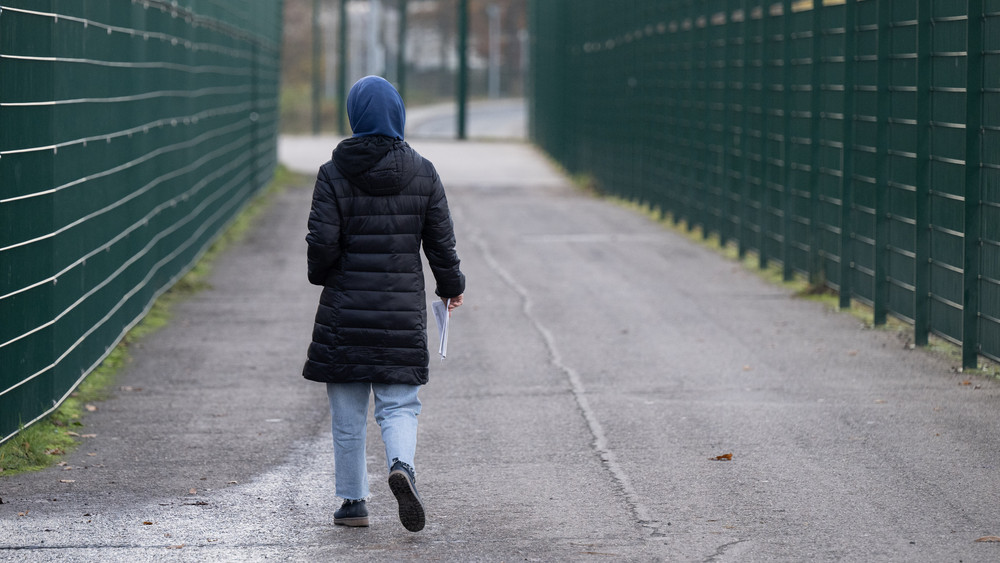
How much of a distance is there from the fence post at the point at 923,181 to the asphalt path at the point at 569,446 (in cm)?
36

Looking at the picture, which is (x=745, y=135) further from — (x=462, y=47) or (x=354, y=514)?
(x=462, y=47)

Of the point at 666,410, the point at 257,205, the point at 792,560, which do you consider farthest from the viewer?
the point at 257,205

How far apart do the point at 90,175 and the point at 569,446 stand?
3475 millimetres

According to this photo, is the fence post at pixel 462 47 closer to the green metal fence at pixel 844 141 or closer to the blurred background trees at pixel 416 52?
the blurred background trees at pixel 416 52

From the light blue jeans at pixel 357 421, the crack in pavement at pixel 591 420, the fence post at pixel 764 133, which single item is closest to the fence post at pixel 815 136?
the fence post at pixel 764 133

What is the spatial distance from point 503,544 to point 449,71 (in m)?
83.7

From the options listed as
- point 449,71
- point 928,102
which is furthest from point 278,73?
point 449,71

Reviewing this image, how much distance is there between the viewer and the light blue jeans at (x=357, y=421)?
224 inches

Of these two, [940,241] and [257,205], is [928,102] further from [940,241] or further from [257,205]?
[257,205]

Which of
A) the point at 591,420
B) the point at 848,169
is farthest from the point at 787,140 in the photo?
the point at 591,420

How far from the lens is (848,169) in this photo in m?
11.7

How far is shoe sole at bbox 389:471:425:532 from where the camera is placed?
17.6 ft

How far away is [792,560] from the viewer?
5.21 meters

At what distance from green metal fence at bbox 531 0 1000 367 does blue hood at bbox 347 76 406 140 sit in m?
4.46
